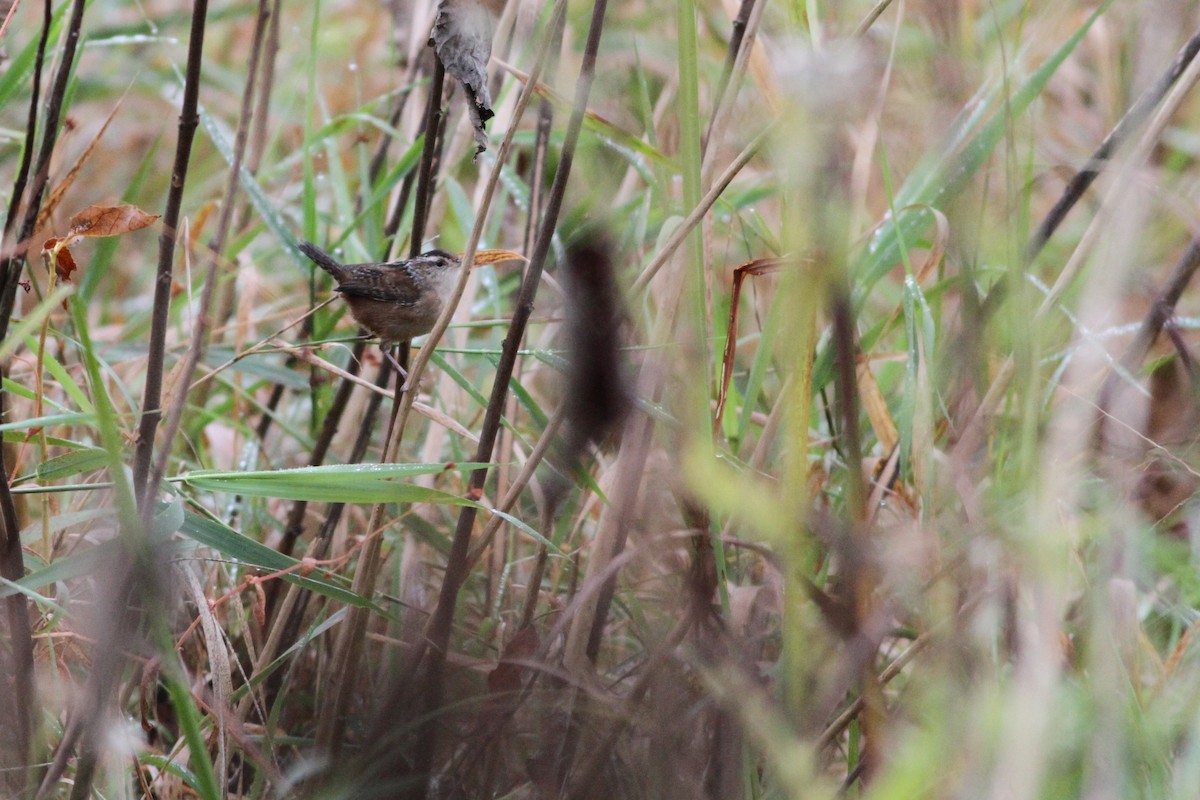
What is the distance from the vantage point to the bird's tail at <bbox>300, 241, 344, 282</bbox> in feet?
6.48

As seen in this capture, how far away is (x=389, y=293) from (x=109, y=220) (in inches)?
31.1

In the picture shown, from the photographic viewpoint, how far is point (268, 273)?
10.9 ft

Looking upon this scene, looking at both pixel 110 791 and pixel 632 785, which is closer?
pixel 632 785

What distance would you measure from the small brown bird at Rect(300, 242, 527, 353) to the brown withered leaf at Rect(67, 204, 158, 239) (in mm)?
627

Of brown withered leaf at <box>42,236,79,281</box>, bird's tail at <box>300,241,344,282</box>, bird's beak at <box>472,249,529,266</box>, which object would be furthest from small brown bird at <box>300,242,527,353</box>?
brown withered leaf at <box>42,236,79,281</box>

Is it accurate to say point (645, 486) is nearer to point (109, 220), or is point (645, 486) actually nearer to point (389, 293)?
point (109, 220)

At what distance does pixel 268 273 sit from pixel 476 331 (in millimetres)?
881

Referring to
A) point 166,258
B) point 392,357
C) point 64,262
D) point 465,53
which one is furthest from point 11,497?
point 465,53

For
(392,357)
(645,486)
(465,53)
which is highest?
(465,53)

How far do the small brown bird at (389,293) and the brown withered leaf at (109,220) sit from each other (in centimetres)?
63

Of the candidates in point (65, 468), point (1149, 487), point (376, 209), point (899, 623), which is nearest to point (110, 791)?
point (65, 468)

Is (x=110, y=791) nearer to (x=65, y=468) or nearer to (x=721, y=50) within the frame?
(x=65, y=468)

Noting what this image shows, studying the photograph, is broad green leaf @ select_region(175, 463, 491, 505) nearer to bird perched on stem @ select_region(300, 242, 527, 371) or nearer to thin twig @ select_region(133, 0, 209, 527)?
thin twig @ select_region(133, 0, 209, 527)

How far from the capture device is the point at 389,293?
1967 mm
